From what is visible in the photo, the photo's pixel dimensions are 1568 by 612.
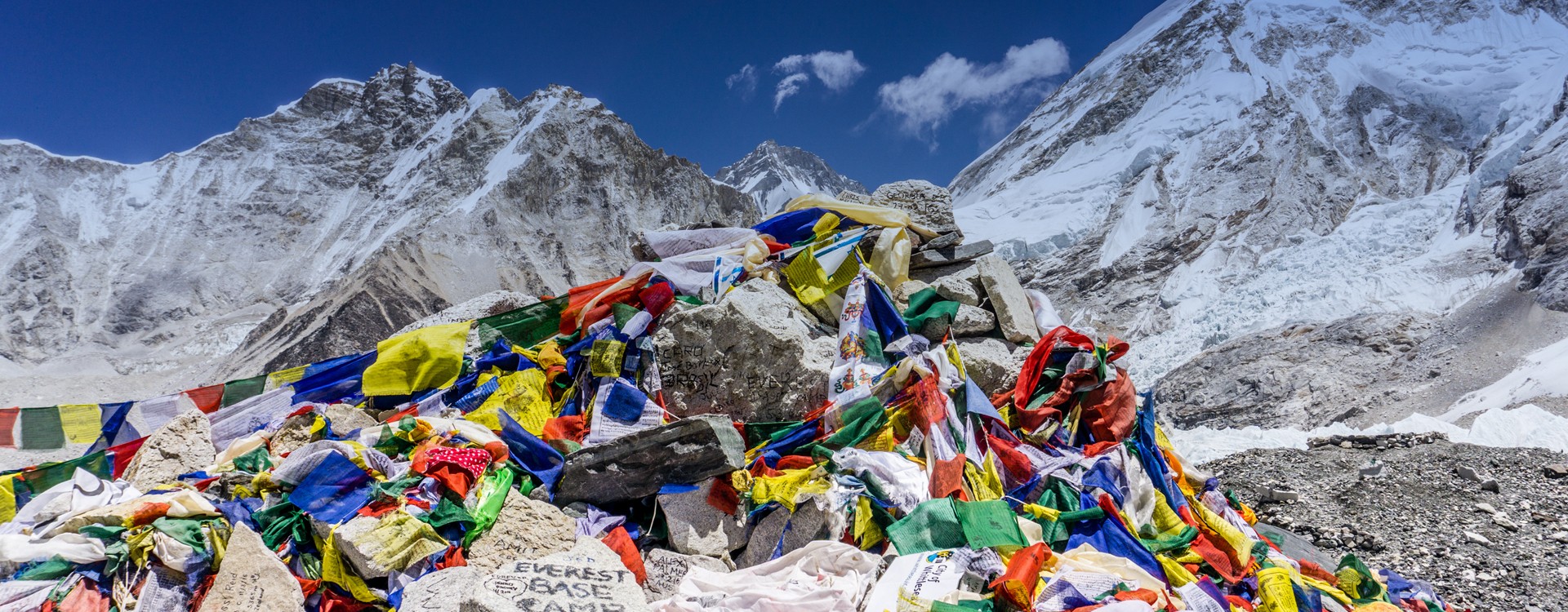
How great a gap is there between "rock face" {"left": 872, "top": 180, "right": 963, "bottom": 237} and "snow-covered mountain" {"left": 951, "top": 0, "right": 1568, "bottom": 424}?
1347 centimetres

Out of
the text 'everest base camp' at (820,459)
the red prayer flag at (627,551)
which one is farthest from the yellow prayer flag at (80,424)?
the red prayer flag at (627,551)

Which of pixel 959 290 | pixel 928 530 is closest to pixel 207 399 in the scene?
pixel 928 530

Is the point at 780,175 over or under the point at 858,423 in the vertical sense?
over

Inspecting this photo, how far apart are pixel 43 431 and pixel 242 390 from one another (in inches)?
56.8

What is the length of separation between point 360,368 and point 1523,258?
29256mm

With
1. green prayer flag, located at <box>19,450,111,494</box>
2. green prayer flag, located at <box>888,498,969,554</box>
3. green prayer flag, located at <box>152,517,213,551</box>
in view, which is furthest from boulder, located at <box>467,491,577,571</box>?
green prayer flag, located at <box>19,450,111,494</box>

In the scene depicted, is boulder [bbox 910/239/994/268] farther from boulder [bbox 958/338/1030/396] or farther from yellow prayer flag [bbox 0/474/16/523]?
yellow prayer flag [bbox 0/474/16/523]

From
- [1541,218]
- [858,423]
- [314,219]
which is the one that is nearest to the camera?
[858,423]

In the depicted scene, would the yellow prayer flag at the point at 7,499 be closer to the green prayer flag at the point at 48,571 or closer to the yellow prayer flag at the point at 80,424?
the green prayer flag at the point at 48,571

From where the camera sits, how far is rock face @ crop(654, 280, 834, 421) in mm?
5301

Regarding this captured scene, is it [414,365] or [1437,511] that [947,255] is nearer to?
[414,365]

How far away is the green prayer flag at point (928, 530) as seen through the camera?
12.8ft

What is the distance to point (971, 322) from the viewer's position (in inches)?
231

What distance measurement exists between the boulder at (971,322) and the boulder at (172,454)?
16.2 feet
